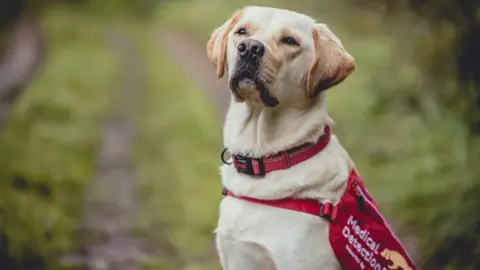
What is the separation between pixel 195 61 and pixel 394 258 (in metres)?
1.24

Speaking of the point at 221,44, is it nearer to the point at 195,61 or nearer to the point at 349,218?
the point at 349,218

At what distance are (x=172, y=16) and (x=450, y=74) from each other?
115 centimetres

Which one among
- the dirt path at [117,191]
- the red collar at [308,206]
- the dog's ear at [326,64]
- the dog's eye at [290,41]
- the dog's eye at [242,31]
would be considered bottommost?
the dirt path at [117,191]

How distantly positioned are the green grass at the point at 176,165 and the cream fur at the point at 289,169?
0.83 m

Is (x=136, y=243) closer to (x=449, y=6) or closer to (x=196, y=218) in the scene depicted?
(x=196, y=218)

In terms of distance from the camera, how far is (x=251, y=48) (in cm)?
181

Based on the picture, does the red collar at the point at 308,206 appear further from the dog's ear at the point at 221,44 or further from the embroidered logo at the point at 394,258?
the dog's ear at the point at 221,44

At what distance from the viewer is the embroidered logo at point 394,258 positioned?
76.2 inches

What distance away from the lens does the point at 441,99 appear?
2.92m

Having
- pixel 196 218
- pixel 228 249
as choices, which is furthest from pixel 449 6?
pixel 228 249

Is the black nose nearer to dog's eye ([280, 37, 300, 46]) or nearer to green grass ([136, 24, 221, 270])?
dog's eye ([280, 37, 300, 46])

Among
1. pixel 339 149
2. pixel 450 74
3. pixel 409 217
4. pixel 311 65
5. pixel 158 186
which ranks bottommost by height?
pixel 409 217

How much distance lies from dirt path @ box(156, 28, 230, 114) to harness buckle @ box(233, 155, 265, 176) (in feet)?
2.65

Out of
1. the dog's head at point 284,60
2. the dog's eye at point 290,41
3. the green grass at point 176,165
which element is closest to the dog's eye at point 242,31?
the dog's head at point 284,60
